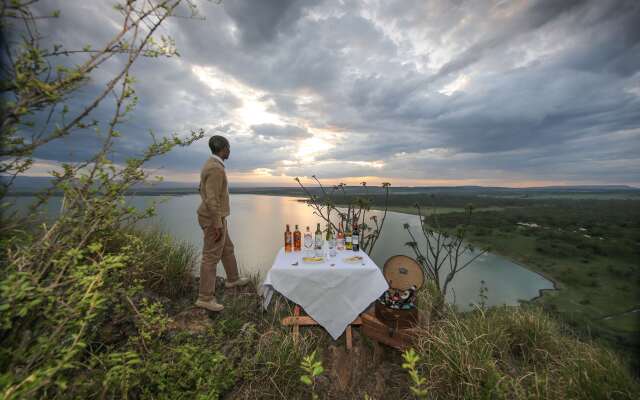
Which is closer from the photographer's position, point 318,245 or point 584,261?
point 318,245

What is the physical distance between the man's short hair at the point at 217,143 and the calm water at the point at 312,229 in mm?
2012

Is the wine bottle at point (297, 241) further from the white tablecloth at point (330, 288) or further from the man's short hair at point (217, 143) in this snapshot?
the man's short hair at point (217, 143)

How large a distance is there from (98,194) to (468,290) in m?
17.9

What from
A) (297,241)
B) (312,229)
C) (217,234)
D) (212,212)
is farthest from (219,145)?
(312,229)

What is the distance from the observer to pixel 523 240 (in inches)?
971

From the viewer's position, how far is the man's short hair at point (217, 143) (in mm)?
2785

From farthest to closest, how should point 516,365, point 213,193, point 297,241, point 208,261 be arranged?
point 297,241 → point 208,261 → point 213,193 → point 516,365

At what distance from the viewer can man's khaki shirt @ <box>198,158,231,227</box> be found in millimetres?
2580

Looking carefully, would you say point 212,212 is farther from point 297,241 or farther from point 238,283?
point 238,283

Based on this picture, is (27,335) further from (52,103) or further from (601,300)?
(601,300)

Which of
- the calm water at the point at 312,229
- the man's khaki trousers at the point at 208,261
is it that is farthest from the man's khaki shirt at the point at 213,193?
the calm water at the point at 312,229

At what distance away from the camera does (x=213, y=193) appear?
2.59m

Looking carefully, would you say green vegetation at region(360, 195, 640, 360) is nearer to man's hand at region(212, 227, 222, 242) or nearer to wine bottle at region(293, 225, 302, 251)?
wine bottle at region(293, 225, 302, 251)

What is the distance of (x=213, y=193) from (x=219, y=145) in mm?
644
